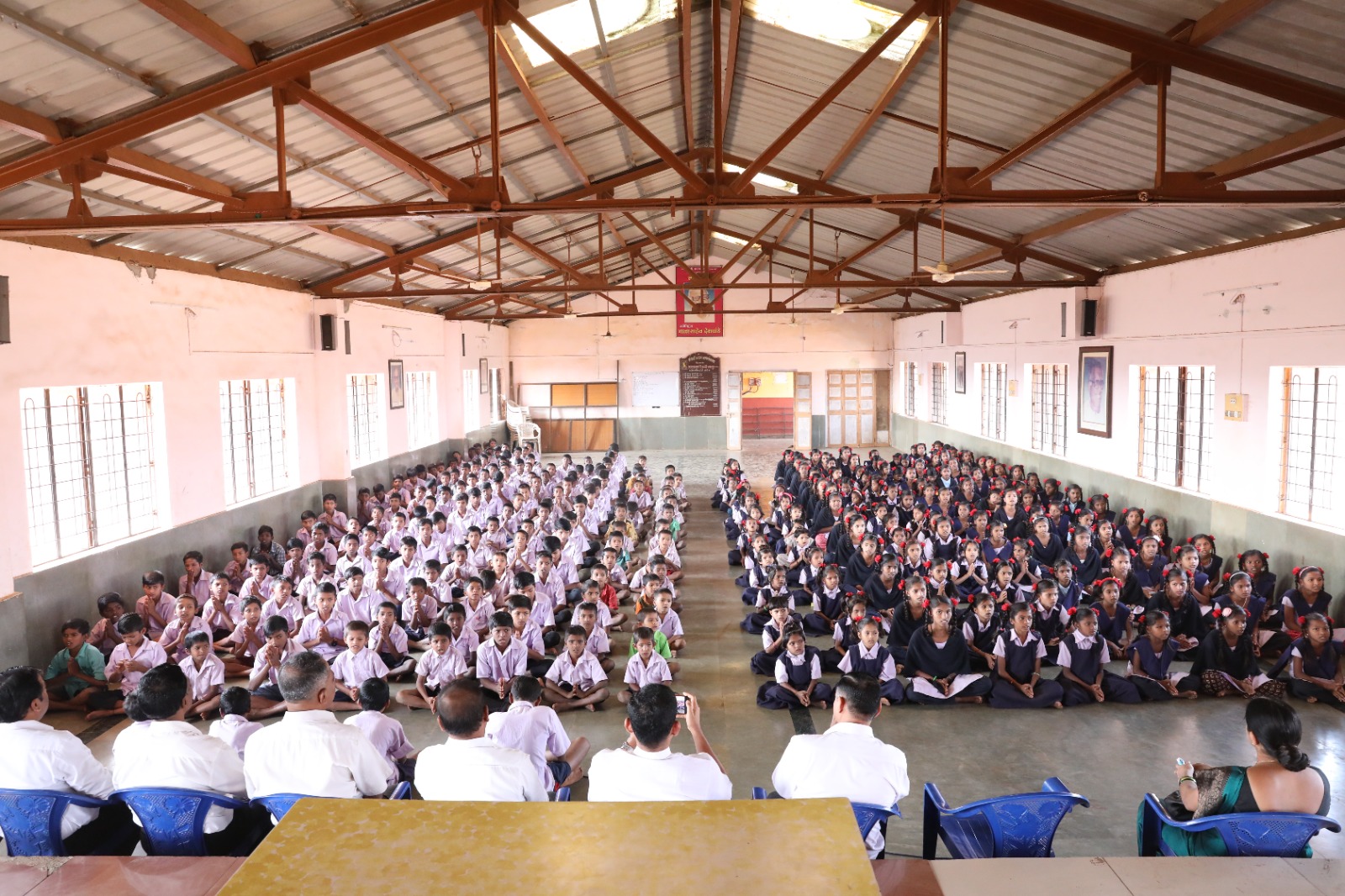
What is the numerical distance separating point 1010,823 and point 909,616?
184 inches

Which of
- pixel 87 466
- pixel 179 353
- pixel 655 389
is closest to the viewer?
pixel 87 466

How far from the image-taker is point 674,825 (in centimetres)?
202

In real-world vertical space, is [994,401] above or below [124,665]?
above

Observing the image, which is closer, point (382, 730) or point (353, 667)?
point (382, 730)

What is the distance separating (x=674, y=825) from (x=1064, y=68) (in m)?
7.89

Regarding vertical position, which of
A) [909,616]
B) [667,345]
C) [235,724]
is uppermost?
[667,345]

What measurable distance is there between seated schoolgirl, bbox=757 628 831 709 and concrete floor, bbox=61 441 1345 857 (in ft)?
0.38

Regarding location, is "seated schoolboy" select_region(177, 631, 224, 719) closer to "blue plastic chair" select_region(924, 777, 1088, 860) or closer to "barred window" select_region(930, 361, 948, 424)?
"blue plastic chair" select_region(924, 777, 1088, 860)

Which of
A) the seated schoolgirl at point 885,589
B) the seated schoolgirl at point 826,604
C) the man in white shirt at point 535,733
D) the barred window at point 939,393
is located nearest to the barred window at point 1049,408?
the barred window at point 939,393

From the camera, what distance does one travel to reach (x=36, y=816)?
402 centimetres

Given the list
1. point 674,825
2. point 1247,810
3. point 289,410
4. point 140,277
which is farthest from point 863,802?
point 289,410

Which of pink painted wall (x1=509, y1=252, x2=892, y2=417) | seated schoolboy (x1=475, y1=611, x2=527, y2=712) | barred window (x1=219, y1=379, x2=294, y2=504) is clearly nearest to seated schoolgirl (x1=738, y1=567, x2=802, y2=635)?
seated schoolboy (x1=475, y1=611, x2=527, y2=712)

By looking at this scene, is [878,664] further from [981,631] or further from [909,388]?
[909,388]

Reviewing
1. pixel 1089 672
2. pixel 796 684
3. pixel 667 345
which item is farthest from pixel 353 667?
pixel 667 345
